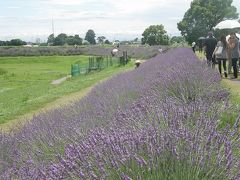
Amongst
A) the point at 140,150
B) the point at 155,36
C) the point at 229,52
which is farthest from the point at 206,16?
the point at 140,150

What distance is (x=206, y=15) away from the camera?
84.5 meters

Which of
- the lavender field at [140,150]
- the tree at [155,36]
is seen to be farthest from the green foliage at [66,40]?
the lavender field at [140,150]

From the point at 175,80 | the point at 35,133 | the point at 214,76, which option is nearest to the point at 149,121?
the point at 35,133

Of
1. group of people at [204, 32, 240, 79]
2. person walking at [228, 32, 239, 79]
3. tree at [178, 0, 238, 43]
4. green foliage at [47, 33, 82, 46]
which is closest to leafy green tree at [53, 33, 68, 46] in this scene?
green foliage at [47, 33, 82, 46]

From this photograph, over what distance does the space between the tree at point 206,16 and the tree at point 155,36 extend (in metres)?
34.6

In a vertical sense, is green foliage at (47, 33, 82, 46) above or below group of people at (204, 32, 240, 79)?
below

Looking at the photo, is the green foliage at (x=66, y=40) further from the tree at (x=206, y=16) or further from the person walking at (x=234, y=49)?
the person walking at (x=234, y=49)

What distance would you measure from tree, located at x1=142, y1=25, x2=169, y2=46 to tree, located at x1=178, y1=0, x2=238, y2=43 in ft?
113

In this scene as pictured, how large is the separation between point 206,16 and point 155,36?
1634 inches

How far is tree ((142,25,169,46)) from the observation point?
124 m

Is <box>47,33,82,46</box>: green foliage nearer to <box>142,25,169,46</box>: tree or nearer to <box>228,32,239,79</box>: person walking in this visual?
<box>142,25,169,46</box>: tree

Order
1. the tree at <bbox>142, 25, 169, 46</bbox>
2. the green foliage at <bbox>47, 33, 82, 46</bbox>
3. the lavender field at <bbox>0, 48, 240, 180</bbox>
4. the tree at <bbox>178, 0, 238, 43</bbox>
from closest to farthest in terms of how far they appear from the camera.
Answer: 1. the lavender field at <bbox>0, 48, 240, 180</bbox>
2. the tree at <bbox>178, 0, 238, 43</bbox>
3. the tree at <bbox>142, 25, 169, 46</bbox>
4. the green foliage at <bbox>47, 33, 82, 46</bbox>

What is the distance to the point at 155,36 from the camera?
12562cm

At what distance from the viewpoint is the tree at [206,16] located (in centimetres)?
8456
